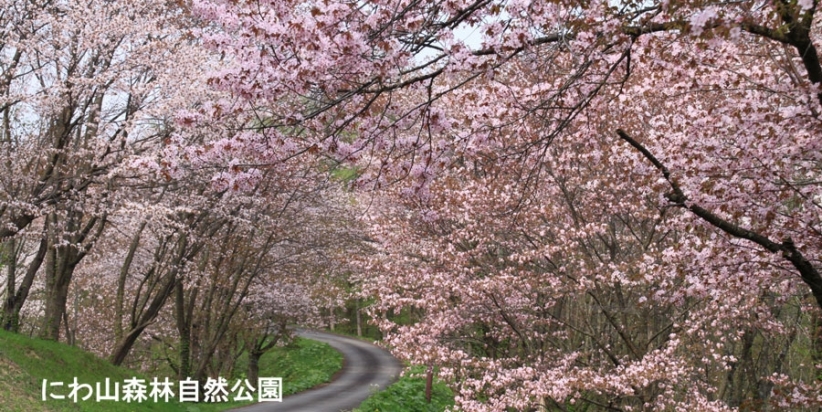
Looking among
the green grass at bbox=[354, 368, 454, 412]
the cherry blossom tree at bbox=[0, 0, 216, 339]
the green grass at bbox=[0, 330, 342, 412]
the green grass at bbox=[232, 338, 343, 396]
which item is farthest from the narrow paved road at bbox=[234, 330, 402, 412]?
the cherry blossom tree at bbox=[0, 0, 216, 339]

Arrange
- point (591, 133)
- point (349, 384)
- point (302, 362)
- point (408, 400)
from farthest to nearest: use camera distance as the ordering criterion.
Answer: point (302, 362) → point (349, 384) → point (408, 400) → point (591, 133)

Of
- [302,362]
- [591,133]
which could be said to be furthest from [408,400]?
[302,362]

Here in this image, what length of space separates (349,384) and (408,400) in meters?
8.51

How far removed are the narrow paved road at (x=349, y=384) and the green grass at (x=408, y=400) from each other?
1.47 metres

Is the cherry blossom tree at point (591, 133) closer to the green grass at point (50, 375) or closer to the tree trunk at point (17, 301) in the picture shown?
the green grass at point (50, 375)

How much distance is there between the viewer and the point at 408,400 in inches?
698

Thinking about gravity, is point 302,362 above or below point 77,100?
below

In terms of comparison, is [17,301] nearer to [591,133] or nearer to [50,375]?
[50,375]

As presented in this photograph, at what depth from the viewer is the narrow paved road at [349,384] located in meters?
18.8

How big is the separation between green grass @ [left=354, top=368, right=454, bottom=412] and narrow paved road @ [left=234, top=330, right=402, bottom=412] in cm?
147

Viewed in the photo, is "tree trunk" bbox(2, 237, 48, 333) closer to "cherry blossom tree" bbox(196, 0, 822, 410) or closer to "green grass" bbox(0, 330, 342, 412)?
"green grass" bbox(0, 330, 342, 412)

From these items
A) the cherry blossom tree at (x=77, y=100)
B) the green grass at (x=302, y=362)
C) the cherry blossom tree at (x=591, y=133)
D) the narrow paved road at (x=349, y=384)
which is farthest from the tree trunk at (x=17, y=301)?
the green grass at (x=302, y=362)

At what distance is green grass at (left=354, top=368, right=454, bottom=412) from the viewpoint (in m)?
16.7

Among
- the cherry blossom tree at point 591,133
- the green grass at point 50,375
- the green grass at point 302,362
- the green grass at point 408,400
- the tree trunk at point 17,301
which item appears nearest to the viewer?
the cherry blossom tree at point 591,133
